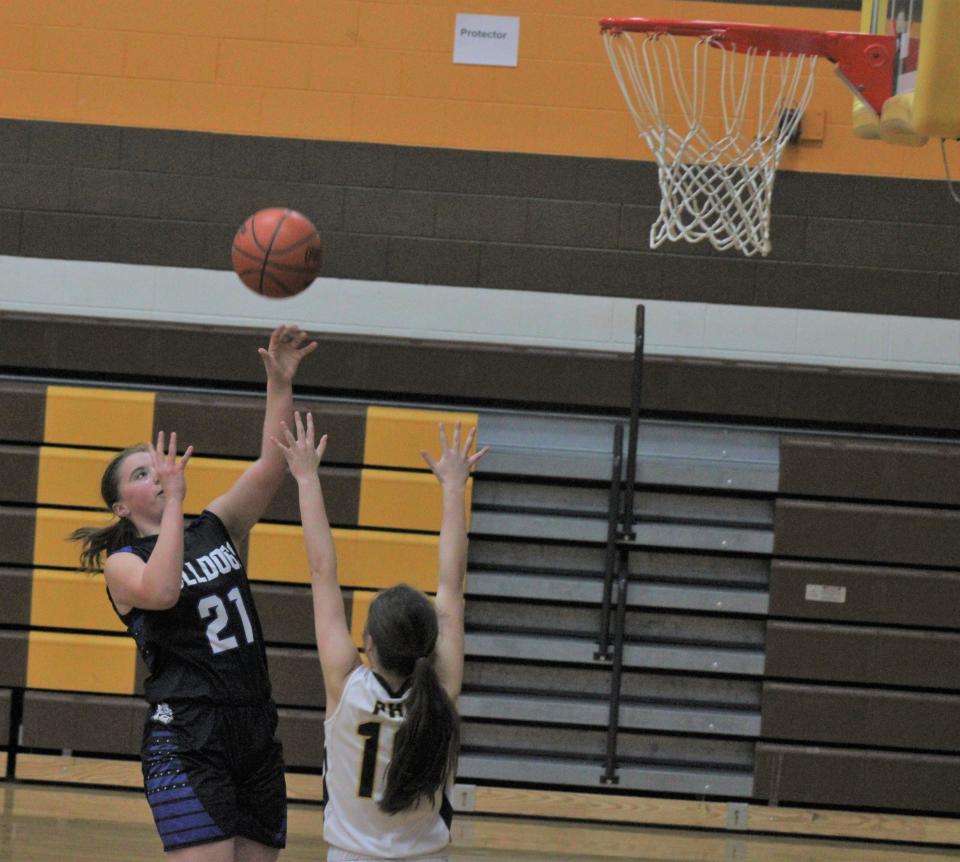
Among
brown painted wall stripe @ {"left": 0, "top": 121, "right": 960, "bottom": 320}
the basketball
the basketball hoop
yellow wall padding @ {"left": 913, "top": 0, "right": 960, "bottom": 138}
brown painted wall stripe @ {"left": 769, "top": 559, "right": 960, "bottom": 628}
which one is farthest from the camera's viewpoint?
brown painted wall stripe @ {"left": 0, "top": 121, "right": 960, "bottom": 320}

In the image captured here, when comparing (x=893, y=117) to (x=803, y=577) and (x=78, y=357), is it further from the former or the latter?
(x=78, y=357)

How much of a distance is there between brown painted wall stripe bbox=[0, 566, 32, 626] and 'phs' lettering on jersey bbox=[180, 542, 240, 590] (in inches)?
127

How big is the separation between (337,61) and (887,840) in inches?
170

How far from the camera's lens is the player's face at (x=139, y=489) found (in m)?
3.31

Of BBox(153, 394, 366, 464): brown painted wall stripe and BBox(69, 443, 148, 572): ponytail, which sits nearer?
BBox(69, 443, 148, 572): ponytail

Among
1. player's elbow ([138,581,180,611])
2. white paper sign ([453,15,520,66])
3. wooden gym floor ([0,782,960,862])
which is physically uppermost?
white paper sign ([453,15,520,66])

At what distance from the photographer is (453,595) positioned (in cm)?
280

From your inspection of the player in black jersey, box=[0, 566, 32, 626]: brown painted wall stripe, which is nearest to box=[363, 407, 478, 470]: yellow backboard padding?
box=[0, 566, 32, 626]: brown painted wall stripe

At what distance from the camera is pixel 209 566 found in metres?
3.29

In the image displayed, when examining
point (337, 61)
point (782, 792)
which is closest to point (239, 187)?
point (337, 61)

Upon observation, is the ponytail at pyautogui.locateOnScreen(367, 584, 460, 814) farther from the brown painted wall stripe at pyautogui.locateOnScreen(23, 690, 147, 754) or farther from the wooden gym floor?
the brown painted wall stripe at pyautogui.locateOnScreen(23, 690, 147, 754)

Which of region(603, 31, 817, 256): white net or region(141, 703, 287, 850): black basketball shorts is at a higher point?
region(603, 31, 817, 256): white net

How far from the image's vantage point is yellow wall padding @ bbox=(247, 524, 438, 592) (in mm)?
6188

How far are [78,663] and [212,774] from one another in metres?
3.27
